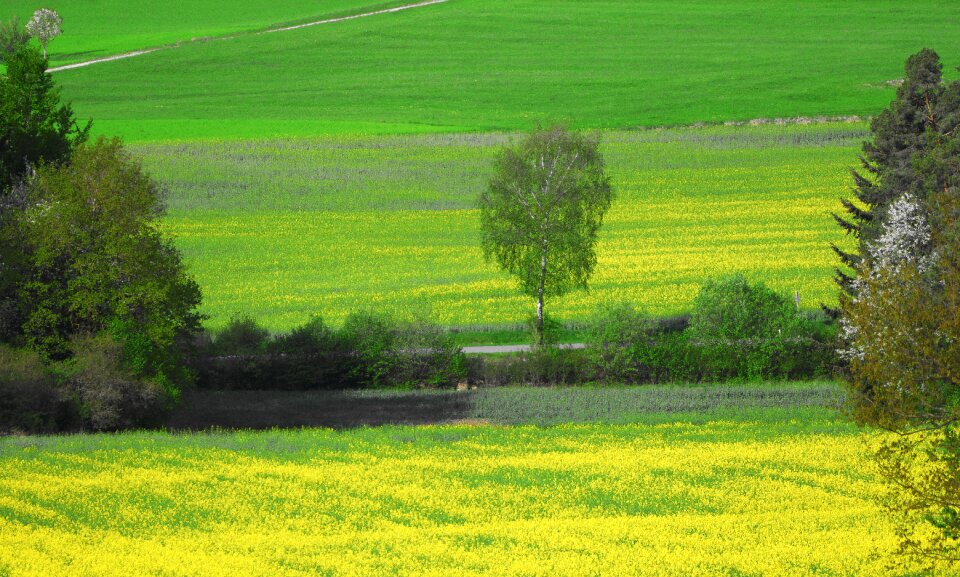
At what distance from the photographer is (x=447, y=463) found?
31.7 meters

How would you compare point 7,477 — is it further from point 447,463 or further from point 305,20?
point 305,20

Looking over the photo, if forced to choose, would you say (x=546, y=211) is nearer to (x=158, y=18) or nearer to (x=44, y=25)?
(x=44, y=25)

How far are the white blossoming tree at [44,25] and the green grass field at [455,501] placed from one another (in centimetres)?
12193

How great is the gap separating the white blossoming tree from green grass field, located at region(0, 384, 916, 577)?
12193 centimetres

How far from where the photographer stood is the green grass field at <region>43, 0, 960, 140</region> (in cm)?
11250

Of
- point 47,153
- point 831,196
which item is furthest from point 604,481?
point 831,196

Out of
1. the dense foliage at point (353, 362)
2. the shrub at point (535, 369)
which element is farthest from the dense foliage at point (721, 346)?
the dense foliage at point (353, 362)

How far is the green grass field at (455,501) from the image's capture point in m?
23.2

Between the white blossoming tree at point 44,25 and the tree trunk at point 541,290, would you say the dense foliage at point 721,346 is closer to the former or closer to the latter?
the tree trunk at point 541,290

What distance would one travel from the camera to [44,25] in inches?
5758

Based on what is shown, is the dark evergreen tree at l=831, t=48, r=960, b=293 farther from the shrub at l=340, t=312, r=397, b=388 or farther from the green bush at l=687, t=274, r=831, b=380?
the shrub at l=340, t=312, r=397, b=388

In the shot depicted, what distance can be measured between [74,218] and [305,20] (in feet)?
421

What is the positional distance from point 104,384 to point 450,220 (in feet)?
144

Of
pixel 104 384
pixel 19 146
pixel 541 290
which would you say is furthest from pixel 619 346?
pixel 19 146
